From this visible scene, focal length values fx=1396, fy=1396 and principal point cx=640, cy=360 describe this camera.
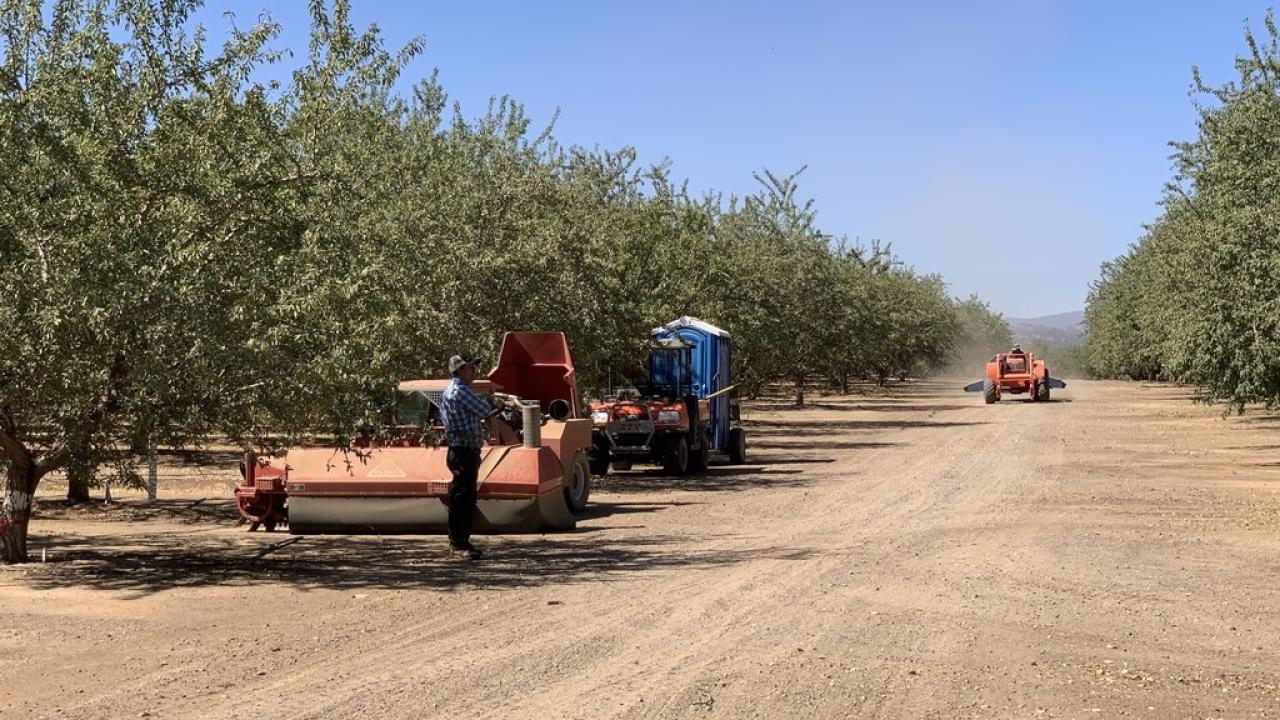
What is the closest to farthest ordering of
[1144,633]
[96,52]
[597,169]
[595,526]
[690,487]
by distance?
[1144,633] → [96,52] → [595,526] → [690,487] → [597,169]

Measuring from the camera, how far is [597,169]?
35.3 meters

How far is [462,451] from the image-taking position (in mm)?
13008

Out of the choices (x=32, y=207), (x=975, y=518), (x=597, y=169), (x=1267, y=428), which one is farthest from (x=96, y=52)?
(x=1267, y=428)

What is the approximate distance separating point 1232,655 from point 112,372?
8.54 meters

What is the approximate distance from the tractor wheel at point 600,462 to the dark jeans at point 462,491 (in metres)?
10.8

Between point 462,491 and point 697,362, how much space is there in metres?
13.5

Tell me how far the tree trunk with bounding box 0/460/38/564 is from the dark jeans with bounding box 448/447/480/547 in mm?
3659

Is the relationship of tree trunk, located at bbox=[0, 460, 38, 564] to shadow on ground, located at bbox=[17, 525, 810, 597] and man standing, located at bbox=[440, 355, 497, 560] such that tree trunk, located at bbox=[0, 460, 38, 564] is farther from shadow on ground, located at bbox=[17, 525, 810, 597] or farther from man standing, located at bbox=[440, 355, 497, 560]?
man standing, located at bbox=[440, 355, 497, 560]

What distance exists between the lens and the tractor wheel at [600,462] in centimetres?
2391

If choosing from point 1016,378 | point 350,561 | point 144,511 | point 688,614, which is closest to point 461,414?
point 350,561

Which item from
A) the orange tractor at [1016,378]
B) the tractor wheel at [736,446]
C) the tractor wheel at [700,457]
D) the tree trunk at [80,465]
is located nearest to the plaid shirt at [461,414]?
the tree trunk at [80,465]

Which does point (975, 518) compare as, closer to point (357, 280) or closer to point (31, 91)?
point (357, 280)

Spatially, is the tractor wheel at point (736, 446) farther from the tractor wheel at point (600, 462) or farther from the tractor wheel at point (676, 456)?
the tractor wheel at point (600, 462)

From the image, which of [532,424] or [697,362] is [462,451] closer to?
[532,424]
